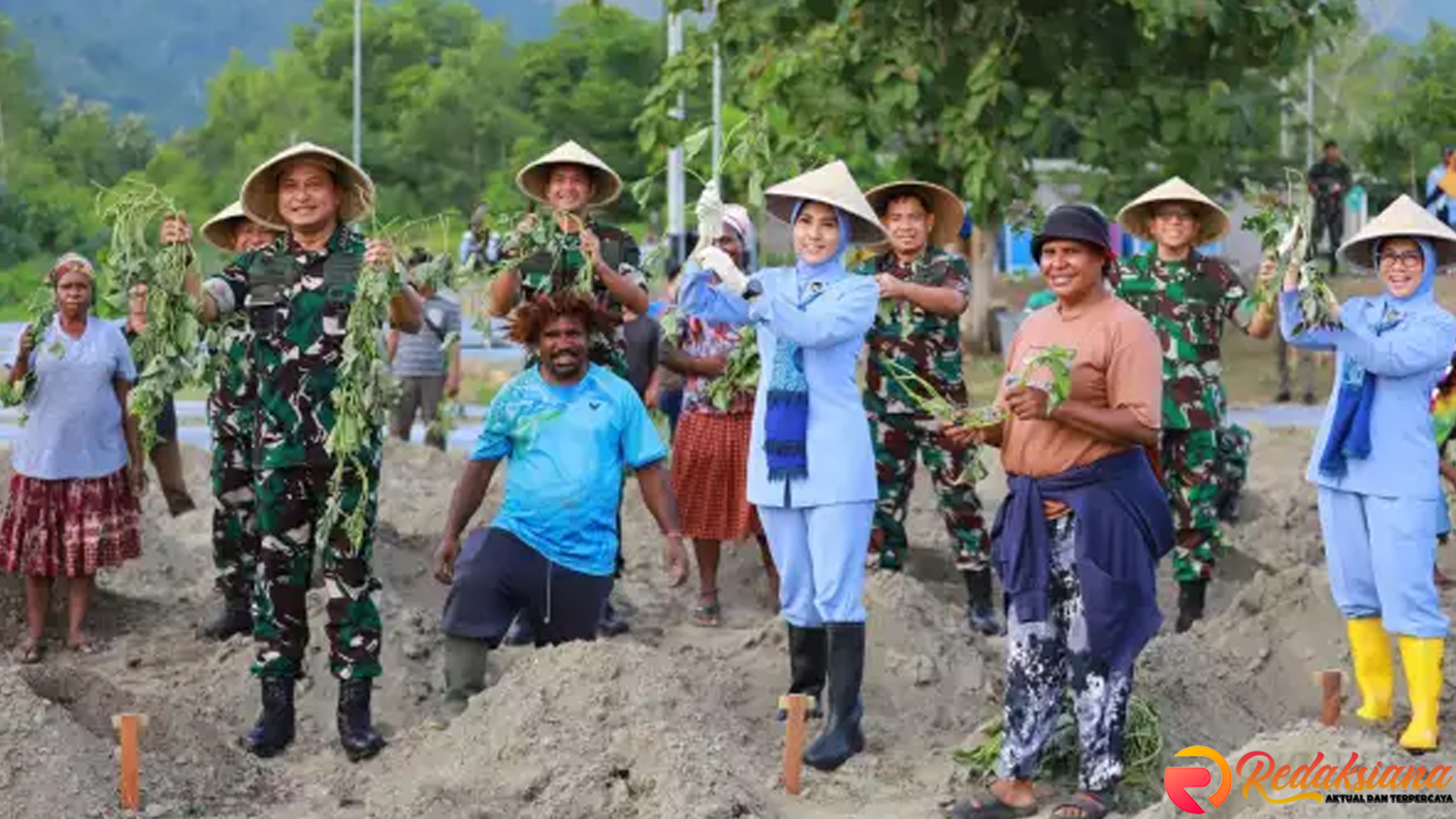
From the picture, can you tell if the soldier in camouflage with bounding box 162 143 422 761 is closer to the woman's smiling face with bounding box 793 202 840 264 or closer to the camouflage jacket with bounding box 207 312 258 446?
the camouflage jacket with bounding box 207 312 258 446

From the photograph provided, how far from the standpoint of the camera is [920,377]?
8891 millimetres

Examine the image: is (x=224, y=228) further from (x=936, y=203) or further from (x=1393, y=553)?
(x=1393, y=553)

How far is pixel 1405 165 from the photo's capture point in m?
33.5

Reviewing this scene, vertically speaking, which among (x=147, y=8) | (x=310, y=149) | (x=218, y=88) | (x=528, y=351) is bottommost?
A: (x=528, y=351)

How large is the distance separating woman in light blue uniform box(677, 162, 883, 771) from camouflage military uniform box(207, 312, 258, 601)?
1.76 meters

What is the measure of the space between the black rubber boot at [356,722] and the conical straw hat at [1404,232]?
347 cm

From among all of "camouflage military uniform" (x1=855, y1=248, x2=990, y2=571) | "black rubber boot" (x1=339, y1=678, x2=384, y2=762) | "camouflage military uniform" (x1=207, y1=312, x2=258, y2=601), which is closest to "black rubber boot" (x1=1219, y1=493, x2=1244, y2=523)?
"camouflage military uniform" (x1=855, y1=248, x2=990, y2=571)

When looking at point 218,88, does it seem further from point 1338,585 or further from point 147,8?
point 147,8

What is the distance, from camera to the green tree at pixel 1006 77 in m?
17.0

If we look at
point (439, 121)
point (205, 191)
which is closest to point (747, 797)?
point (205, 191)

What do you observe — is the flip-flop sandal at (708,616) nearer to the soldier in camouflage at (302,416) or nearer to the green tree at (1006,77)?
the soldier in camouflage at (302,416)

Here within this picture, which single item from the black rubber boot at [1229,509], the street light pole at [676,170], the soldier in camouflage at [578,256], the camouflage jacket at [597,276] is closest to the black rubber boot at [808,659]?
the soldier in camouflage at [578,256]

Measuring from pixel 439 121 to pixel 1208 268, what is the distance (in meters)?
44.6

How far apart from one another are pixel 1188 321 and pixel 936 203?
1090 millimetres
